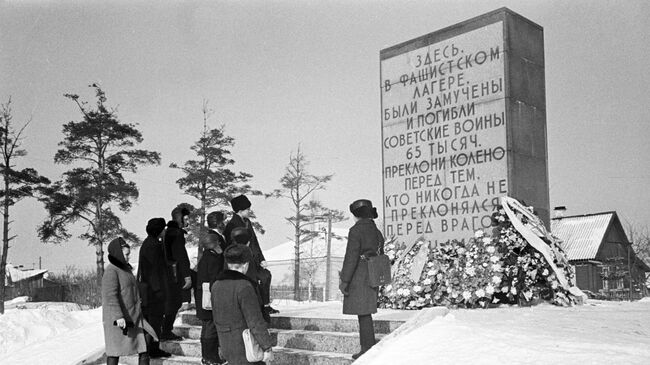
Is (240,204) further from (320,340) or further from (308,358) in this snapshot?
(308,358)

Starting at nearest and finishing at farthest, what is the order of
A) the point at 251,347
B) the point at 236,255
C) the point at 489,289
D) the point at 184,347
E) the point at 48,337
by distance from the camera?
the point at 251,347, the point at 236,255, the point at 184,347, the point at 489,289, the point at 48,337

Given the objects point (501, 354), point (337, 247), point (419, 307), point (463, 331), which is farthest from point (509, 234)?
point (337, 247)

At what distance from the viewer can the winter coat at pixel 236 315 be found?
539cm

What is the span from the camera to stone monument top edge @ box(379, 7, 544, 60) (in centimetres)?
1072

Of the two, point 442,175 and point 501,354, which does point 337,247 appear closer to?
point 442,175

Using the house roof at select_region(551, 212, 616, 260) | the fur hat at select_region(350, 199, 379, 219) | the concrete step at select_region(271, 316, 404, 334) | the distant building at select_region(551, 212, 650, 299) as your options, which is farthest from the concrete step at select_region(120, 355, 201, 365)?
the house roof at select_region(551, 212, 616, 260)

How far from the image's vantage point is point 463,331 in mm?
6992

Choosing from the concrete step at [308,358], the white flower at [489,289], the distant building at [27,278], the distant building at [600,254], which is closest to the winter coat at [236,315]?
the concrete step at [308,358]

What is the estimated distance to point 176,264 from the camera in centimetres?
868

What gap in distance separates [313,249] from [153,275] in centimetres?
4496

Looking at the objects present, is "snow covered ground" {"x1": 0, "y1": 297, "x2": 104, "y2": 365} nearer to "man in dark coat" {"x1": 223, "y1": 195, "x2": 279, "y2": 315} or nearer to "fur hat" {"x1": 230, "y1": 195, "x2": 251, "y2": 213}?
"man in dark coat" {"x1": 223, "y1": 195, "x2": 279, "y2": 315}

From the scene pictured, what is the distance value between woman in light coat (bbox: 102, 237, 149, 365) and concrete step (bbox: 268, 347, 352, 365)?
1.60 metres

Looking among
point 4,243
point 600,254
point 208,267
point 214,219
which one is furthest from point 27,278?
point 208,267

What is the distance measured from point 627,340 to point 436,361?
1780 mm
